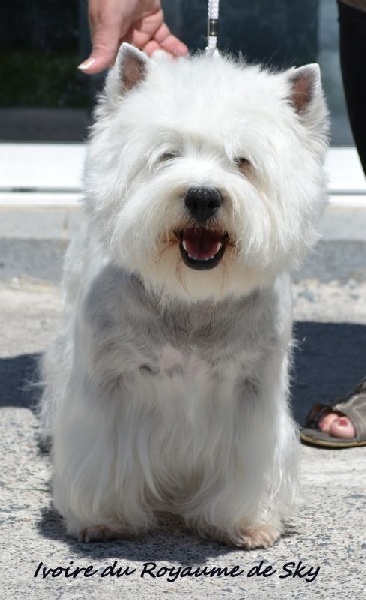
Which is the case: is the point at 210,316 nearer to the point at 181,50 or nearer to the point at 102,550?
the point at 102,550

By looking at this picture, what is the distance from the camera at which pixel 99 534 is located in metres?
3.10

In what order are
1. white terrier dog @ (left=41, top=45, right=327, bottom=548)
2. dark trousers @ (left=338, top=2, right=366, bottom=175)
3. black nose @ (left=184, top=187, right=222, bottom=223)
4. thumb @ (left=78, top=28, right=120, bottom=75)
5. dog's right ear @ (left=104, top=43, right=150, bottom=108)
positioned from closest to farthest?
black nose @ (left=184, top=187, right=222, bottom=223) < white terrier dog @ (left=41, top=45, right=327, bottom=548) < dog's right ear @ (left=104, top=43, right=150, bottom=108) < thumb @ (left=78, top=28, right=120, bottom=75) < dark trousers @ (left=338, top=2, right=366, bottom=175)

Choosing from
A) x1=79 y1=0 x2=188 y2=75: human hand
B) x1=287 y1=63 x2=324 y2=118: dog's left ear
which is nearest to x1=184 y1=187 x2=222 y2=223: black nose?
x1=287 y1=63 x2=324 y2=118: dog's left ear

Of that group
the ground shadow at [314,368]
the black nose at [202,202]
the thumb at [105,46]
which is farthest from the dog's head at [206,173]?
the ground shadow at [314,368]

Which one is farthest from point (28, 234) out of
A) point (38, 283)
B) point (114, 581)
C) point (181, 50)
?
point (114, 581)

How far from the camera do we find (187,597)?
275 cm

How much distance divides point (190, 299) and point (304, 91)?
1.96ft

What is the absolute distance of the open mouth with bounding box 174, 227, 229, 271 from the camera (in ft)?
9.12

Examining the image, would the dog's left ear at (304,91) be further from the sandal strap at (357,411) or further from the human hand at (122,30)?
the sandal strap at (357,411)

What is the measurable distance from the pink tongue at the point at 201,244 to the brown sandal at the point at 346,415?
1366 mm

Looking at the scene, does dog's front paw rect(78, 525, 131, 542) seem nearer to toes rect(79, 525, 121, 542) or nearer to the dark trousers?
toes rect(79, 525, 121, 542)

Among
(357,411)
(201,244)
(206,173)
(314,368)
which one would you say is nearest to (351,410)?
(357,411)

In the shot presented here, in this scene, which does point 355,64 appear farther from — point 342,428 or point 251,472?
point 251,472

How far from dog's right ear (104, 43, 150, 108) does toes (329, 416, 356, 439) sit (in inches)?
59.6
